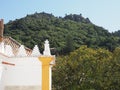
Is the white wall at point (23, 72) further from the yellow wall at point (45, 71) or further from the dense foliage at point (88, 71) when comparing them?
the dense foliage at point (88, 71)

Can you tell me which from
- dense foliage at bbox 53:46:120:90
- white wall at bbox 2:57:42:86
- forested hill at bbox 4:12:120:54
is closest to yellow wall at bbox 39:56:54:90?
white wall at bbox 2:57:42:86

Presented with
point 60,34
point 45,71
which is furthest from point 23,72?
point 60,34

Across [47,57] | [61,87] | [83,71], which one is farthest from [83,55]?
[47,57]

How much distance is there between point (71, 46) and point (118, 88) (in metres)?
25.8

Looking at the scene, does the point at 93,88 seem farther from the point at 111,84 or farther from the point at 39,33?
the point at 39,33

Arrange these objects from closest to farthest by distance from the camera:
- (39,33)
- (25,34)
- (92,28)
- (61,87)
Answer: (61,87), (25,34), (39,33), (92,28)

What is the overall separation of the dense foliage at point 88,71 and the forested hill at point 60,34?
49.6 feet

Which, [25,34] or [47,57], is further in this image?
[25,34]

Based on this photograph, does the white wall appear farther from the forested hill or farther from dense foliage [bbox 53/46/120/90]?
the forested hill

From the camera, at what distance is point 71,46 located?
5756 cm

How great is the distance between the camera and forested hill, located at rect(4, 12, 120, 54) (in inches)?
2135

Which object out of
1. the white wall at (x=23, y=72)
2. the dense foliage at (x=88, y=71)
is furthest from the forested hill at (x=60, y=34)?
the white wall at (x=23, y=72)

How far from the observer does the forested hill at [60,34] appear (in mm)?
Result: 54219

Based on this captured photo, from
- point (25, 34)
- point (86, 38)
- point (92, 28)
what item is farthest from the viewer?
point (92, 28)
